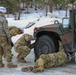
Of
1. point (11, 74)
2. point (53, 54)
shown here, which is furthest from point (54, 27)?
point (11, 74)

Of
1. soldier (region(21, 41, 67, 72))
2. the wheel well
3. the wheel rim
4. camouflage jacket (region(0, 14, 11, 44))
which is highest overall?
camouflage jacket (region(0, 14, 11, 44))

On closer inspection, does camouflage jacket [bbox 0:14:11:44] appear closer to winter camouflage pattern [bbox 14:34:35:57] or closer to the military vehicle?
winter camouflage pattern [bbox 14:34:35:57]

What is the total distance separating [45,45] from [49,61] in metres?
0.93

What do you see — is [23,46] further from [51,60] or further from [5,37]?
[51,60]

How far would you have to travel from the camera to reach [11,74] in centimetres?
756

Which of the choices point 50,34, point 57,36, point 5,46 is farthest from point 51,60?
point 5,46

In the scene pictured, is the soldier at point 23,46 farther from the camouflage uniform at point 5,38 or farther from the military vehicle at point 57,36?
the camouflage uniform at point 5,38

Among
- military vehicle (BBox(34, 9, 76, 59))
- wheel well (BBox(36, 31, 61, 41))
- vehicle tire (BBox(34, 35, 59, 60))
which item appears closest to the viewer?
military vehicle (BBox(34, 9, 76, 59))

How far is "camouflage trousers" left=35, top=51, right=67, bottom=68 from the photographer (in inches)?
308

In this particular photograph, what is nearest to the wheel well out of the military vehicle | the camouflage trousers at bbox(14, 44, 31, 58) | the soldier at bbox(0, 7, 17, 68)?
the military vehicle

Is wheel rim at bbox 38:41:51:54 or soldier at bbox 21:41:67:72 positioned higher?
wheel rim at bbox 38:41:51:54

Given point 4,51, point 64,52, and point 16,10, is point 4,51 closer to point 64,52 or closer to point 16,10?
point 64,52

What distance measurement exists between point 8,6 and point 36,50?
2196 cm

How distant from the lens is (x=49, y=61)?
8.11 meters
